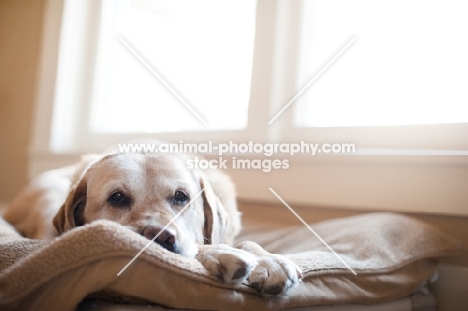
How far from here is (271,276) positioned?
989 mm

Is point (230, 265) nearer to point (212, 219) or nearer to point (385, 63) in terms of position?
point (212, 219)

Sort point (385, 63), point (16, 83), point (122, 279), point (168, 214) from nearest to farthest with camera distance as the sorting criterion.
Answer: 1. point (122, 279)
2. point (168, 214)
3. point (385, 63)
4. point (16, 83)

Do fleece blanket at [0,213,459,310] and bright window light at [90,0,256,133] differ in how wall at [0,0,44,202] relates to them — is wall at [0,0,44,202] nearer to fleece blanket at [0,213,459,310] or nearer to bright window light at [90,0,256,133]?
bright window light at [90,0,256,133]

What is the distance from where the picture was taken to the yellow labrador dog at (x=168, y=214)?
39.2 inches

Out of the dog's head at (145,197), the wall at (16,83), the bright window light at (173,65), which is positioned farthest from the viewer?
the wall at (16,83)

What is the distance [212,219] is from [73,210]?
436 mm

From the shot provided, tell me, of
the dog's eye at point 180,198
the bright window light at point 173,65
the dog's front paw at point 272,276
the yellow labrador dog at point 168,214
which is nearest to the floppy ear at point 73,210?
the yellow labrador dog at point 168,214

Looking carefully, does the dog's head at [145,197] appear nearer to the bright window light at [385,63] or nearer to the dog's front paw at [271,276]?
the dog's front paw at [271,276]

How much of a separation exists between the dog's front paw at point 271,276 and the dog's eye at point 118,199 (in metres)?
0.49

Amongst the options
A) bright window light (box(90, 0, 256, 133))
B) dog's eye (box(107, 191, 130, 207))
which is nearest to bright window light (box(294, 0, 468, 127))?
bright window light (box(90, 0, 256, 133))

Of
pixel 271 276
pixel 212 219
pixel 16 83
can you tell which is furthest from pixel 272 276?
pixel 16 83

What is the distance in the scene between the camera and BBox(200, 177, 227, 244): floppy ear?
4.72 feet

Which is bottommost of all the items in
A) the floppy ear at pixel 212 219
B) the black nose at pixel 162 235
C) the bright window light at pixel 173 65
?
the floppy ear at pixel 212 219

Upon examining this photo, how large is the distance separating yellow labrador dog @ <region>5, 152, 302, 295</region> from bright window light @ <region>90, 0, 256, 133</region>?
907 mm
